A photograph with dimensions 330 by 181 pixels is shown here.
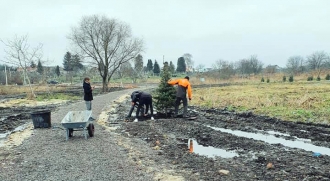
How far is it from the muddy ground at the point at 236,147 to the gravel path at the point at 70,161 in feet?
3.14

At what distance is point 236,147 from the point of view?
9.41 metres

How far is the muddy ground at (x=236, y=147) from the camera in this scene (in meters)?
6.89

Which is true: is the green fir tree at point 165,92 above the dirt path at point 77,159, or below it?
above

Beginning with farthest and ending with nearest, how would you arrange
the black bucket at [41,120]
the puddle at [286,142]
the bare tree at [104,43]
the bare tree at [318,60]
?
the bare tree at [318,60] < the bare tree at [104,43] < the black bucket at [41,120] < the puddle at [286,142]

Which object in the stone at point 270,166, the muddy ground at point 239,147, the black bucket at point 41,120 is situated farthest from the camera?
the black bucket at point 41,120

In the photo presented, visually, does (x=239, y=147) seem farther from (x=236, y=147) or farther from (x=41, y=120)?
(x=41, y=120)

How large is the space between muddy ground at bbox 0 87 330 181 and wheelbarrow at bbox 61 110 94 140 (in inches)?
58.2

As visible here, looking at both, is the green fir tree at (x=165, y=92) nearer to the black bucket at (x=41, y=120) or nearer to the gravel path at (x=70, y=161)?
the gravel path at (x=70, y=161)

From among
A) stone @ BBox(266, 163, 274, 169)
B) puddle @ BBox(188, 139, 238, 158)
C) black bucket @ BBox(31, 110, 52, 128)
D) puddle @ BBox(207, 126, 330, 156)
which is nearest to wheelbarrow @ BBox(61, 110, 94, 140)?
black bucket @ BBox(31, 110, 52, 128)

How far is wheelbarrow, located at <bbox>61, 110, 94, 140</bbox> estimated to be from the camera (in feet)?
33.9

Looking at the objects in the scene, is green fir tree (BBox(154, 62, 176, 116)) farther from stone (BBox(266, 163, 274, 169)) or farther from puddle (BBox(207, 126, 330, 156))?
stone (BBox(266, 163, 274, 169))

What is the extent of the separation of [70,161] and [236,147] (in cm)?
472

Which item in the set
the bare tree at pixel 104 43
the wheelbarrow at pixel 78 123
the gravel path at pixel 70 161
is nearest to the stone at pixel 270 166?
the gravel path at pixel 70 161

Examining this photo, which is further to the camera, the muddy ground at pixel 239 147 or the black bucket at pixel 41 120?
the black bucket at pixel 41 120
